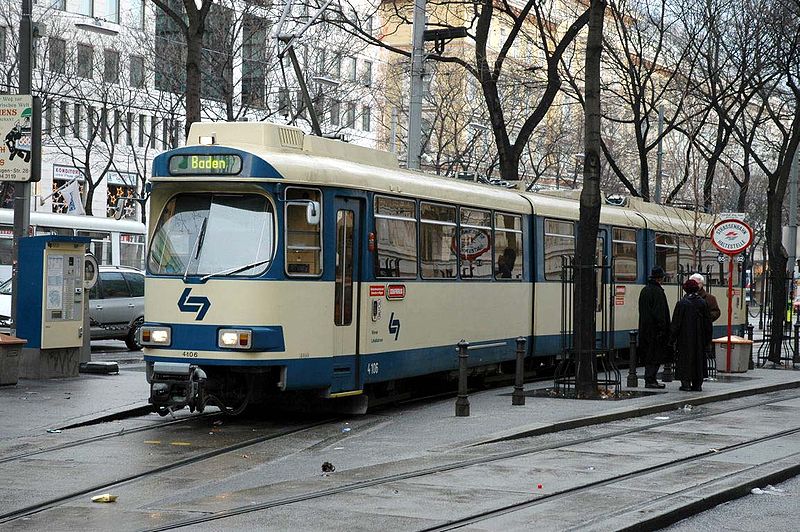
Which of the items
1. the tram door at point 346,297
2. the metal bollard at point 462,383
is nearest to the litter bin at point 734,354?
the metal bollard at point 462,383

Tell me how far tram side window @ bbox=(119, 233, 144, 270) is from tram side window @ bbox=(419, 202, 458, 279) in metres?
19.6

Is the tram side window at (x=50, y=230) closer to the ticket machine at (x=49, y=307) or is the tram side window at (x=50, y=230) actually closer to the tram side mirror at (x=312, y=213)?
the ticket machine at (x=49, y=307)

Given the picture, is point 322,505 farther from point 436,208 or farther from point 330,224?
point 436,208

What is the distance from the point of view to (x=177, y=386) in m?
14.3

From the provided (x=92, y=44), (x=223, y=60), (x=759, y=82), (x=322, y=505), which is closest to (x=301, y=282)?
Result: (x=322, y=505)

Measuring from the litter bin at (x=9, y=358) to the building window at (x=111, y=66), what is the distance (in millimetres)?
32761

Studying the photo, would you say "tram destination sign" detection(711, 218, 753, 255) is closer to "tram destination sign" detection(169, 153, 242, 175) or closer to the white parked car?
"tram destination sign" detection(169, 153, 242, 175)

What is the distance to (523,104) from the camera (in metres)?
48.9

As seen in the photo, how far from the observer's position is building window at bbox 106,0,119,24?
60.8m

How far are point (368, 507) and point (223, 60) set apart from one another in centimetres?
3426

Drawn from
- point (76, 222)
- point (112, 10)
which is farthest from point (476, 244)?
point (112, 10)

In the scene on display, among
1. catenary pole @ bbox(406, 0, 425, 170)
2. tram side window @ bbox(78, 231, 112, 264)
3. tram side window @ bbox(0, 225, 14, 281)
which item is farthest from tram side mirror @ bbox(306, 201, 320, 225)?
tram side window @ bbox(78, 231, 112, 264)

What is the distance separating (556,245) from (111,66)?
31778mm

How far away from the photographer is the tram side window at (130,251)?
36562 millimetres
